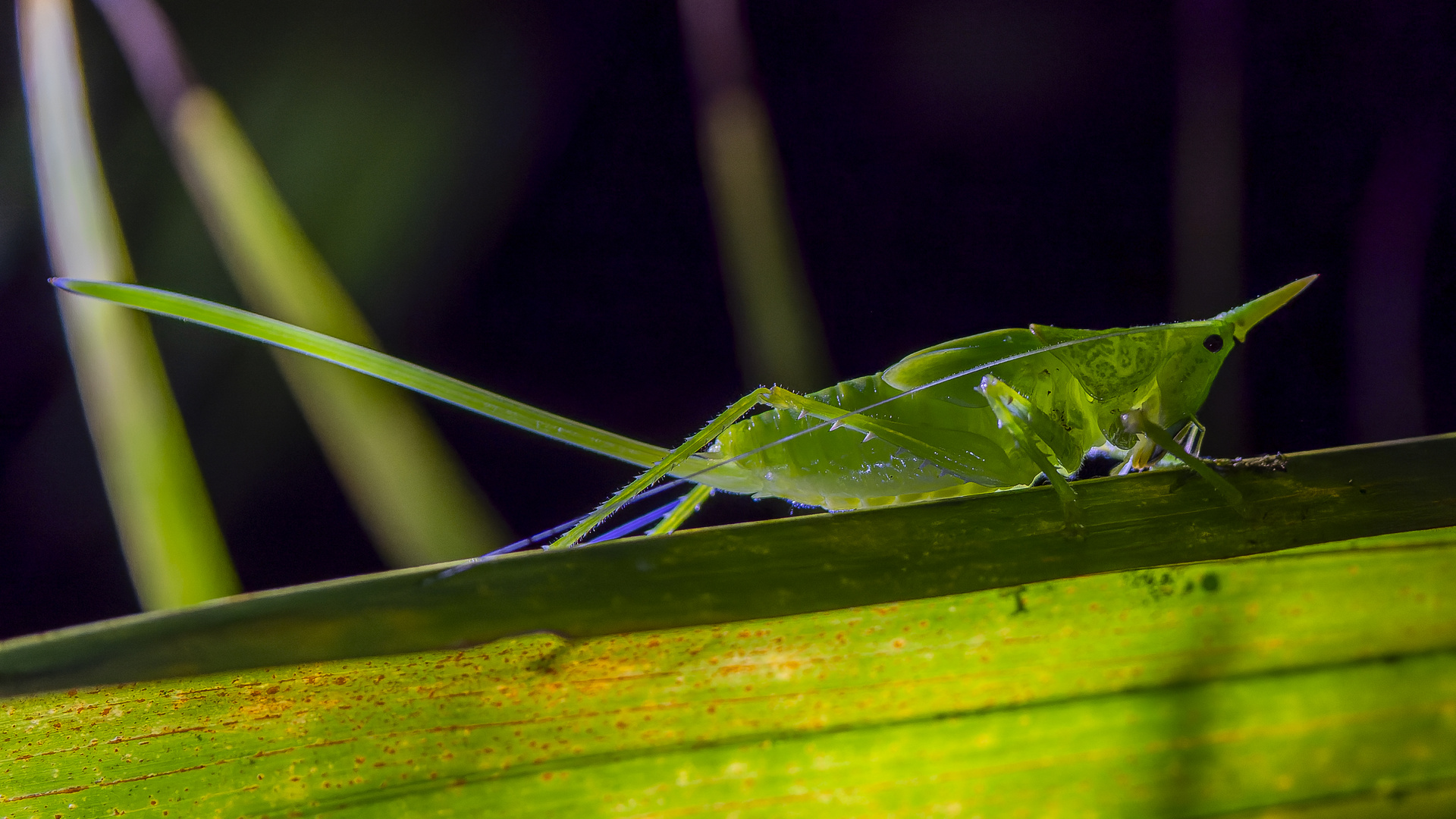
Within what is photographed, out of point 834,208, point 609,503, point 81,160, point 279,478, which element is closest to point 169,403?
point 279,478

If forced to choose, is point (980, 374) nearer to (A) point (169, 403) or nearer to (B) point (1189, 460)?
(B) point (1189, 460)

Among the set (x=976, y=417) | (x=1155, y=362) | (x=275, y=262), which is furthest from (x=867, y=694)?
(x=275, y=262)

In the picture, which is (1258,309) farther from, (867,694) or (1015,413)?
(867,694)

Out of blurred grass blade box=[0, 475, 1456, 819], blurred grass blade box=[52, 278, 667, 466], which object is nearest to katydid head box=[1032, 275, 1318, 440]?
blurred grass blade box=[0, 475, 1456, 819]

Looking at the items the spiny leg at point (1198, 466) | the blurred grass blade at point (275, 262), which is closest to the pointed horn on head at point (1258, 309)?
the spiny leg at point (1198, 466)

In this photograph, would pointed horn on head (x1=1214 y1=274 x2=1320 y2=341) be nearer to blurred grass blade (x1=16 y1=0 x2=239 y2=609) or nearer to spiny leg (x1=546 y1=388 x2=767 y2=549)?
spiny leg (x1=546 y1=388 x2=767 y2=549)
